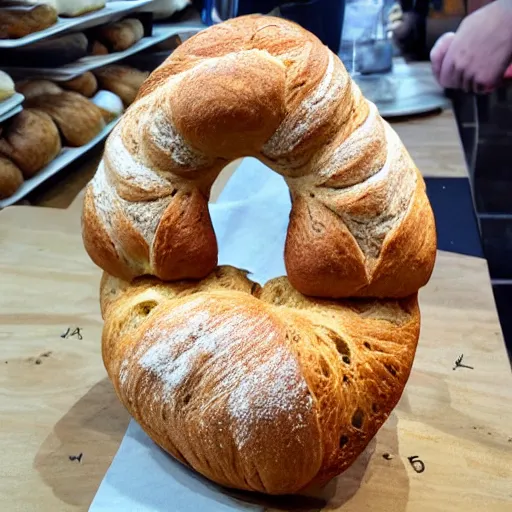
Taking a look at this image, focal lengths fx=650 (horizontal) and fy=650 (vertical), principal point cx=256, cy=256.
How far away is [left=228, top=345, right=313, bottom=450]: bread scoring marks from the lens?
0.72 meters

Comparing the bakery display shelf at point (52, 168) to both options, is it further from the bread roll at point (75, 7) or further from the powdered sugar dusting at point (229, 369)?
the powdered sugar dusting at point (229, 369)

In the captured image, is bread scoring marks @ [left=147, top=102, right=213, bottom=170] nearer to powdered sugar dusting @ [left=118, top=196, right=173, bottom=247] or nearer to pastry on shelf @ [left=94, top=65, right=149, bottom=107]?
powdered sugar dusting @ [left=118, top=196, right=173, bottom=247]

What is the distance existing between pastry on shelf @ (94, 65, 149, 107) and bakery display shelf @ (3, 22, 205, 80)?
10cm

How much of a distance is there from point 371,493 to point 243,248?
47cm

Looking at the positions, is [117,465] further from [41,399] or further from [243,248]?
[243,248]

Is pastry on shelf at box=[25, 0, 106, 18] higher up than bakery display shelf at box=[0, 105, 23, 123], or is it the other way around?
pastry on shelf at box=[25, 0, 106, 18]

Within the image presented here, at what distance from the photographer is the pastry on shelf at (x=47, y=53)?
1.90 metres

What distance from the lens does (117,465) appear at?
34.4 inches

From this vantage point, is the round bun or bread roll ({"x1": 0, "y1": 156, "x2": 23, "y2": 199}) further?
bread roll ({"x1": 0, "y1": 156, "x2": 23, "y2": 199})

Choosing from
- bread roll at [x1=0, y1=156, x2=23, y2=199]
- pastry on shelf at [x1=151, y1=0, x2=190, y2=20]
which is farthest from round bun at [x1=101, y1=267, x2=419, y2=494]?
pastry on shelf at [x1=151, y1=0, x2=190, y2=20]

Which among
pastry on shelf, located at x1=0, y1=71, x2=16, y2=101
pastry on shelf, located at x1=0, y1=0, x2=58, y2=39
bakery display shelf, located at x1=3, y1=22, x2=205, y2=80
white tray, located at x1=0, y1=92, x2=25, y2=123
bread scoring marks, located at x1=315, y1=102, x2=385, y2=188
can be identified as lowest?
bakery display shelf, located at x1=3, y1=22, x2=205, y2=80

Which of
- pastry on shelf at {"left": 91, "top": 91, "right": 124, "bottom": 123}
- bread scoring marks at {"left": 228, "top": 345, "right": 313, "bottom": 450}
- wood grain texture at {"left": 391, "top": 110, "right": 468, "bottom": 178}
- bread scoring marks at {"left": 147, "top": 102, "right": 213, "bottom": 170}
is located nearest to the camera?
bread scoring marks at {"left": 228, "top": 345, "right": 313, "bottom": 450}

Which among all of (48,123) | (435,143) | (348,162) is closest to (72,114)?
(48,123)

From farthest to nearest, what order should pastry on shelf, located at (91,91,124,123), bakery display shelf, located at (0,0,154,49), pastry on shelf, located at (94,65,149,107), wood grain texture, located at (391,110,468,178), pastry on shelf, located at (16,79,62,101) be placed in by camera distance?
pastry on shelf, located at (94,65,149,107) → pastry on shelf, located at (91,91,124,123) → pastry on shelf, located at (16,79,62,101) → wood grain texture, located at (391,110,468,178) → bakery display shelf, located at (0,0,154,49)
